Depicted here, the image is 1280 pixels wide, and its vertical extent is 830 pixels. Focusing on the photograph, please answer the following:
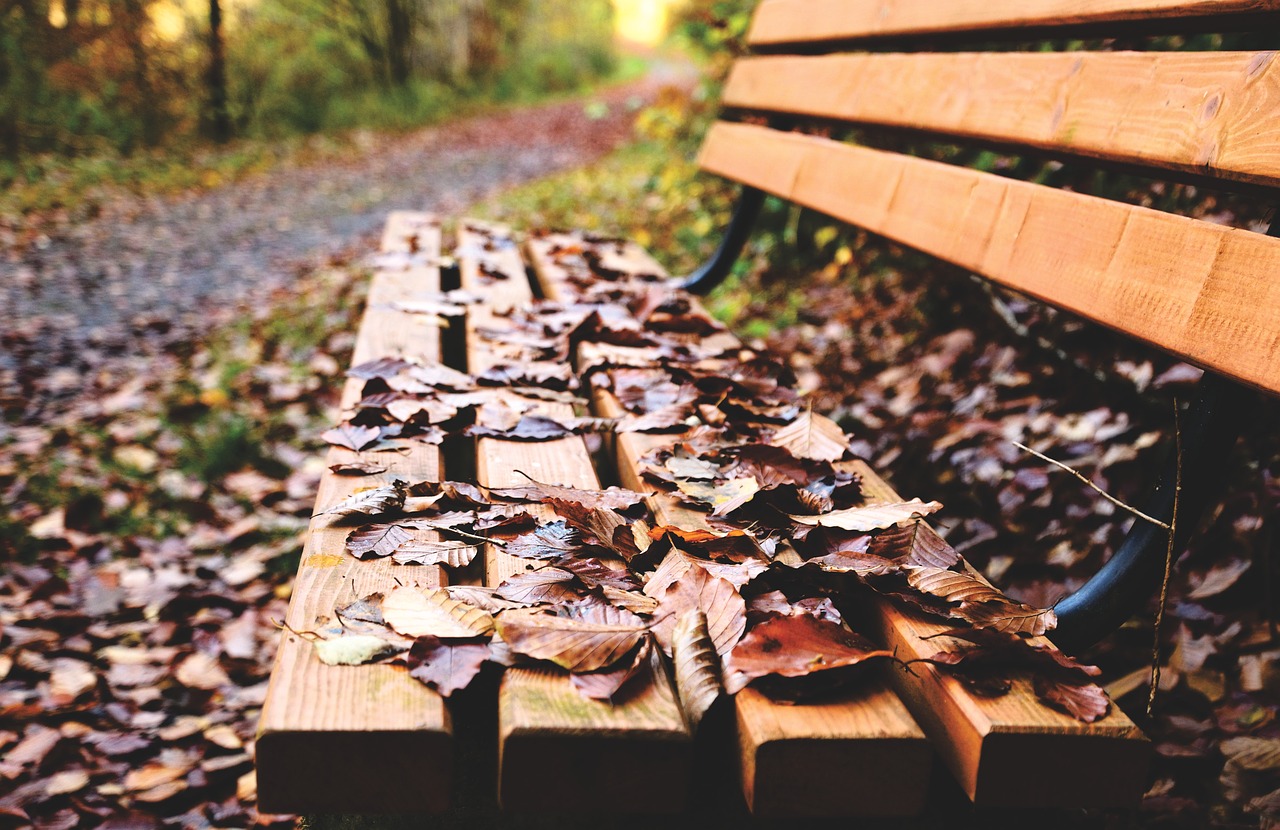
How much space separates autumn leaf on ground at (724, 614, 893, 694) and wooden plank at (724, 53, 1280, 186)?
0.68 meters

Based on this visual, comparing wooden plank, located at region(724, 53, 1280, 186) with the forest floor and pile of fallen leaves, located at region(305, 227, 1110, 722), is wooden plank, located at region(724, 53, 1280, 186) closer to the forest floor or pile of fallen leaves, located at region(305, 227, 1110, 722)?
pile of fallen leaves, located at region(305, 227, 1110, 722)

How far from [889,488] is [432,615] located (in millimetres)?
653

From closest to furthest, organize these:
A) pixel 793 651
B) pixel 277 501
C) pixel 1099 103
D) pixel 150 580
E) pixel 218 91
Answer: pixel 793 651
pixel 1099 103
pixel 150 580
pixel 277 501
pixel 218 91

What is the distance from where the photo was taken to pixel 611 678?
0.82m

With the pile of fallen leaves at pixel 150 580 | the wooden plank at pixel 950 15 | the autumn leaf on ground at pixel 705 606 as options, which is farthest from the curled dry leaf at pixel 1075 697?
the pile of fallen leaves at pixel 150 580

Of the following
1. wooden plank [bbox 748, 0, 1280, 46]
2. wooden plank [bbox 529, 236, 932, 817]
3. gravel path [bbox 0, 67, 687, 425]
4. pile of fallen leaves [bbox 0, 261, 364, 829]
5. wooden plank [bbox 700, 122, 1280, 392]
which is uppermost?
wooden plank [bbox 748, 0, 1280, 46]

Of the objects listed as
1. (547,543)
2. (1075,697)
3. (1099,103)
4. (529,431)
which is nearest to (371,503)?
(547,543)

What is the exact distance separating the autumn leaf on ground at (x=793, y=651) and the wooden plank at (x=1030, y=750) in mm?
80

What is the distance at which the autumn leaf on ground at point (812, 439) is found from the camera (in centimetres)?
137

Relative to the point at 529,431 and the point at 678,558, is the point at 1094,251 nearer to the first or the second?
the point at 678,558

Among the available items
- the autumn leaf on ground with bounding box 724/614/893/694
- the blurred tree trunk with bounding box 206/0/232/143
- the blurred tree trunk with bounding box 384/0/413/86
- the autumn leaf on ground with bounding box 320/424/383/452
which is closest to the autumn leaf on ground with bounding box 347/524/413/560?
the autumn leaf on ground with bounding box 320/424/383/452

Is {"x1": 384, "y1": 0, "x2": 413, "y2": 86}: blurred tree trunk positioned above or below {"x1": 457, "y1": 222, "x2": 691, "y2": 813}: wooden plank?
above

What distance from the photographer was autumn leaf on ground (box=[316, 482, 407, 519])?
111 centimetres

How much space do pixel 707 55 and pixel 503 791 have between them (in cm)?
630
